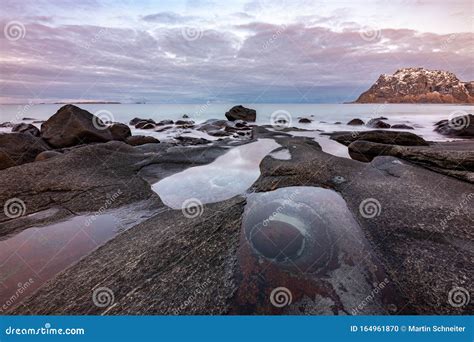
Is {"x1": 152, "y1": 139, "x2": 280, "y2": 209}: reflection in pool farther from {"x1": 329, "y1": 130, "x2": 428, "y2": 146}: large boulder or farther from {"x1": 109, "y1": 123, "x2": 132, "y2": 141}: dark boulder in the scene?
{"x1": 109, "y1": 123, "x2": 132, "y2": 141}: dark boulder

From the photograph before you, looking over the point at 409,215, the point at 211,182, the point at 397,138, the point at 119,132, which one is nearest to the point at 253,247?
the point at 409,215

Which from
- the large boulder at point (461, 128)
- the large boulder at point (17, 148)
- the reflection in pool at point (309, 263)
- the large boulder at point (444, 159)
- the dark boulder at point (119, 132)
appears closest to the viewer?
the reflection in pool at point (309, 263)

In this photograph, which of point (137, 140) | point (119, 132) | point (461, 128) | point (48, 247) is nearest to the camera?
point (48, 247)

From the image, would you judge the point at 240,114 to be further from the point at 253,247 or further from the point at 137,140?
the point at 253,247

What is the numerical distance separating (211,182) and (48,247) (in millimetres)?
6358

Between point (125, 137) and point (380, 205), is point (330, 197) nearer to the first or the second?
point (380, 205)

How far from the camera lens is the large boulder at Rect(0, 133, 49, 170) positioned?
500 inches

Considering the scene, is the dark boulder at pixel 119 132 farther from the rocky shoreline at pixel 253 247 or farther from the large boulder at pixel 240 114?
the large boulder at pixel 240 114

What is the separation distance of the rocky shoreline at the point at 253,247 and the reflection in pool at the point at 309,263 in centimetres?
2

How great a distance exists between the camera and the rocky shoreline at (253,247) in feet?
14.2

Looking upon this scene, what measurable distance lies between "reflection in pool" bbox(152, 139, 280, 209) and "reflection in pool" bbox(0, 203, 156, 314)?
5.96 feet

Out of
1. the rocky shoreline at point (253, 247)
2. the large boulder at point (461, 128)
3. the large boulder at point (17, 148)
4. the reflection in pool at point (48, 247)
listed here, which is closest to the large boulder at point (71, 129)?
the large boulder at point (17, 148)

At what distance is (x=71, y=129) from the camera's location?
18.7 metres
